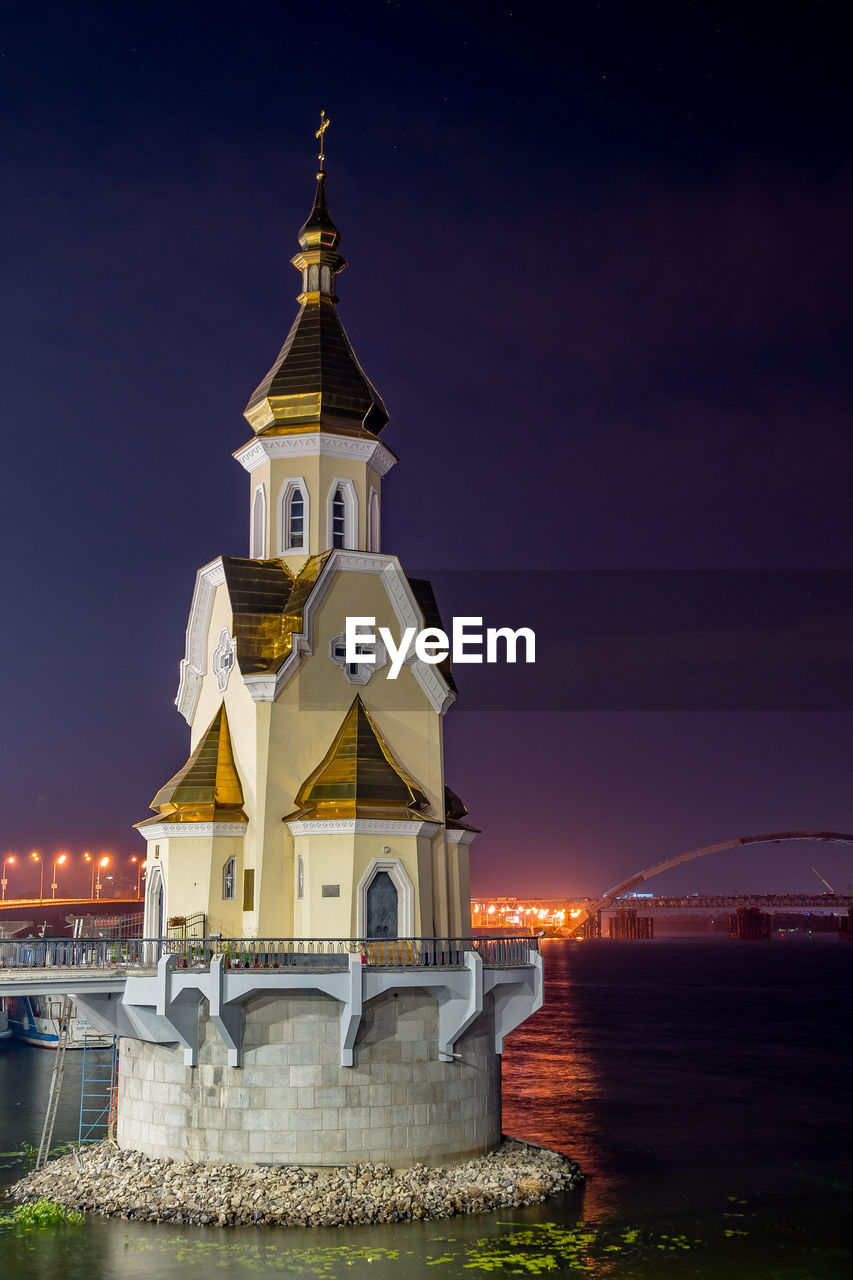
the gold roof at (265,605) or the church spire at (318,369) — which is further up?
the church spire at (318,369)

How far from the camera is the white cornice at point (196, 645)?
34250mm

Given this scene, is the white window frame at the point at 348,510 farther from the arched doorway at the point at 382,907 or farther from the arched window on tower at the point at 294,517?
the arched doorway at the point at 382,907

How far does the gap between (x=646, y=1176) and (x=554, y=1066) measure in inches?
1102

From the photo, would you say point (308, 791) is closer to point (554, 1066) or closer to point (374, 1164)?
point (374, 1164)

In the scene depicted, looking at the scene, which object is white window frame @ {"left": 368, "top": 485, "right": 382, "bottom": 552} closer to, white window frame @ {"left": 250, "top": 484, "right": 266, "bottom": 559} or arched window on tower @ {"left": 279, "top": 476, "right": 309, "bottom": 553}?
arched window on tower @ {"left": 279, "top": 476, "right": 309, "bottom": 553}

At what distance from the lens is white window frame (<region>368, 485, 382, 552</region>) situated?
35.1 m

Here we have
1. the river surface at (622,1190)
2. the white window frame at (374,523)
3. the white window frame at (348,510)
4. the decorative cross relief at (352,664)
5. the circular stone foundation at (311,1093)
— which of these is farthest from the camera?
the white window frame at (374,523)

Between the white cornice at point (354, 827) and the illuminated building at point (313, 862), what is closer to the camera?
the illuminated building at point (313, 862)

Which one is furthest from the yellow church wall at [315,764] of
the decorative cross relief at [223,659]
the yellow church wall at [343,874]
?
the decorative cross relief at [223,659]

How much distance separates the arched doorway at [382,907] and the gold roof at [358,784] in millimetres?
1531

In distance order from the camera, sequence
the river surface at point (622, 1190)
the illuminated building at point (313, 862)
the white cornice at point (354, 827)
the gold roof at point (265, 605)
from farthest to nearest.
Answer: the gold roof at point (265, 605)
the white cornice at point (354, 827)
the illuminated building at point (313, 862)
the river surface at point (622, 1190)

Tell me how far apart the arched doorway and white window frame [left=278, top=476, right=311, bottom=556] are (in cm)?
898

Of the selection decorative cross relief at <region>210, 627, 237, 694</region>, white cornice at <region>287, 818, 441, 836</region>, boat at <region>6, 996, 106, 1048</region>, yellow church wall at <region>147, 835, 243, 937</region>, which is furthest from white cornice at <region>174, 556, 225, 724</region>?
boat at <region>6, 996, 106, 1048</region>

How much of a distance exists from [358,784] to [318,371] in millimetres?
11484
